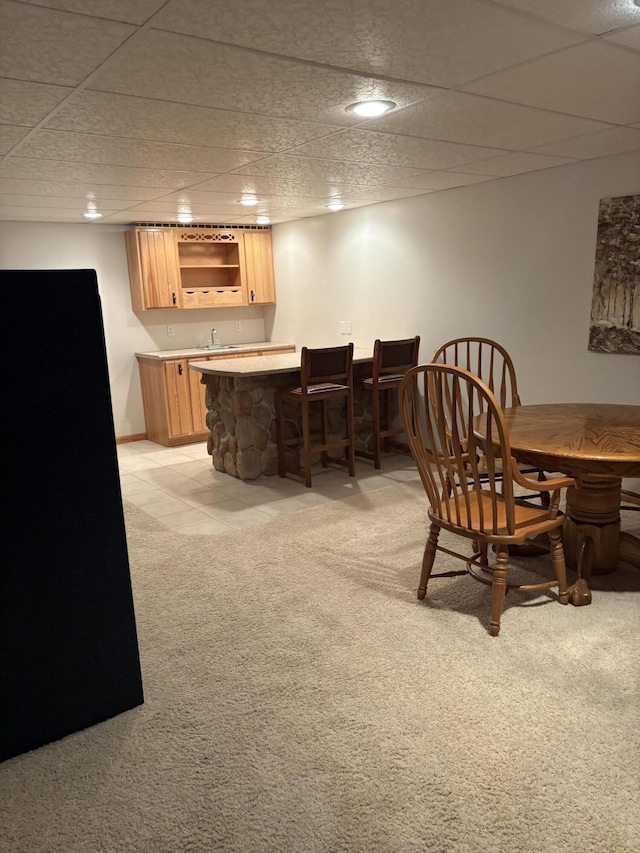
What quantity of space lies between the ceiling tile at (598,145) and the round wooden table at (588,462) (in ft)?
4.61

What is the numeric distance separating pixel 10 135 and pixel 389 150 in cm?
181

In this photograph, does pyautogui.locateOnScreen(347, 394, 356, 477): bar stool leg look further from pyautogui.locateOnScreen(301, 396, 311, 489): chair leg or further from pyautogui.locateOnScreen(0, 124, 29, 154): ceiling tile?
pyautogui.locateOnScreen(0, 124, 29, 154): ceiling tile

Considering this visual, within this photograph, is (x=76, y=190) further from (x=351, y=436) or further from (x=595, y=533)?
(x=595, y=533)

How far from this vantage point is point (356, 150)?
3266mm

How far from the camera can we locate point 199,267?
6383mm

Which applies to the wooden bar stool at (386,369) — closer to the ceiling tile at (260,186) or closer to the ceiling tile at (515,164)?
the ceiling tile at (260,186)

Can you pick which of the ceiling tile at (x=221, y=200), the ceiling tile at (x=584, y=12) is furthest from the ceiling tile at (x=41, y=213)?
the ceiling tile at (x=584, y=12)

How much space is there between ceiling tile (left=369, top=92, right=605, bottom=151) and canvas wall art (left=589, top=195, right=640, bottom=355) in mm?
770

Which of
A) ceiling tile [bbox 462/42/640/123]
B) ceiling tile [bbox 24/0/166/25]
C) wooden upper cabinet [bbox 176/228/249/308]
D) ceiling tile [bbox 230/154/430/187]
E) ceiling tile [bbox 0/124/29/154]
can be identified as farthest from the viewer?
wooden upper cabinet [bbox 176/228/249/308]

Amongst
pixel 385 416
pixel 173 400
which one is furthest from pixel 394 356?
pixel 173 400

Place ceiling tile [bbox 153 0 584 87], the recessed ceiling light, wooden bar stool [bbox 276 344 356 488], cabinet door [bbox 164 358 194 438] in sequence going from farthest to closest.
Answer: cabinet door [bbox 164 358 194 438] < wooden bar stool [bbox 276 344 356 488] < the recessed ceiling light < ceiling tile [bbox 153 0 584 87]

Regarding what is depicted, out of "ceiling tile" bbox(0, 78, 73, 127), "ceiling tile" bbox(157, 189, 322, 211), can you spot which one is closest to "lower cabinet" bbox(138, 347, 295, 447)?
"ceiling tile" bbox(157, 189, 322, 211)

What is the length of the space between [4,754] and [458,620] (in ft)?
5.79

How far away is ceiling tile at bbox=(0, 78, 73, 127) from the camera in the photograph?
212cm
